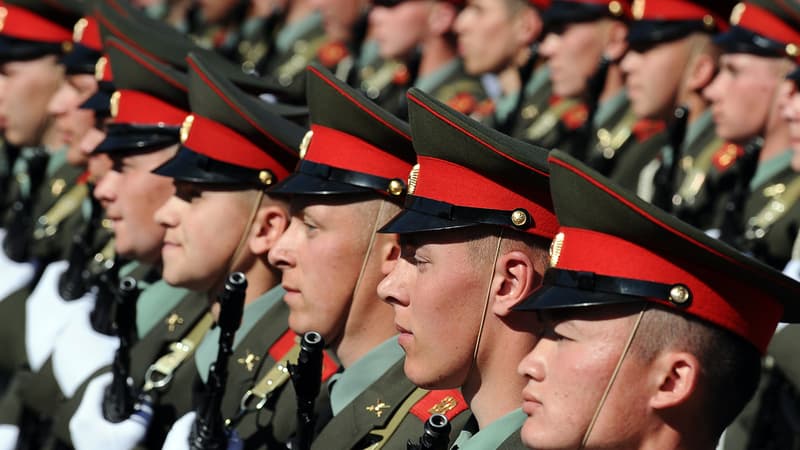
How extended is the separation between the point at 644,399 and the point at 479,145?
90cm

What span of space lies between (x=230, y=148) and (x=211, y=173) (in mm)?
119

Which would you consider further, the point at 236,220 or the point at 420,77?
the point at 420,77

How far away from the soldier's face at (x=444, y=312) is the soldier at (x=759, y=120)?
8.98 ft

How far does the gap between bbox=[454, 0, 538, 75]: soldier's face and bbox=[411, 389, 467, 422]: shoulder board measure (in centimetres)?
522

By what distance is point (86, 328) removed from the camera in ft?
21.9

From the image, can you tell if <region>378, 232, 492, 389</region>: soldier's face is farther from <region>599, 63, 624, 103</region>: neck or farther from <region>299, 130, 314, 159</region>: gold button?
<region>599, 63, 624, 103</region>: neck

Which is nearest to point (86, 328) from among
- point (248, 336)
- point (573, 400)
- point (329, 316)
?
point (248, 336)

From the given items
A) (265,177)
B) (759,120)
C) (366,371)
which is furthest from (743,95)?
(366,371)

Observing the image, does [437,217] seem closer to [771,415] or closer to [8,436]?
[771,415]

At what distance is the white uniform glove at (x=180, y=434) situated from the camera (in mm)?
5211

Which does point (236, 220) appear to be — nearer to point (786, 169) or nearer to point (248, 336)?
point (248, 336)

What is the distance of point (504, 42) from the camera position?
9758 mm

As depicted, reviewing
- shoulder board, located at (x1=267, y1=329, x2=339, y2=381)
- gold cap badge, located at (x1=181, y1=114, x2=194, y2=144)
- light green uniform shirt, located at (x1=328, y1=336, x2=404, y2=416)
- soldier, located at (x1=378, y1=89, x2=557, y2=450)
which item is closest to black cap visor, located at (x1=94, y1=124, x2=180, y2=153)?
gold cap badge, located at (x1=181, y1=114, x2=194, y2=144)

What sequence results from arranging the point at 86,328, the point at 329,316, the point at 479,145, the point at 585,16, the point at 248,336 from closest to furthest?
the point at 479,145, the point at 329,316, the point at 248,336, the point at 86,328, the point at 585,16
